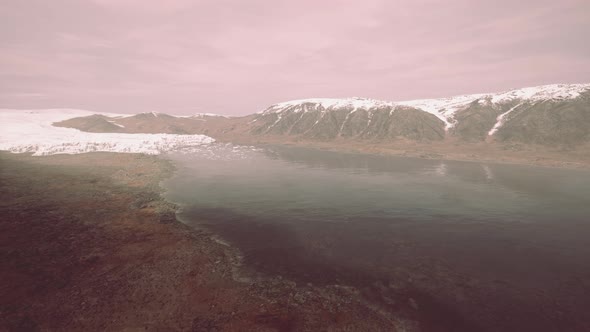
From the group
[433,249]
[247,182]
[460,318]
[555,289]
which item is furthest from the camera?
[247,182]

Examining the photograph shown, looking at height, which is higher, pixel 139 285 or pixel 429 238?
pixel 139 285

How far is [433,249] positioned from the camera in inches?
1729

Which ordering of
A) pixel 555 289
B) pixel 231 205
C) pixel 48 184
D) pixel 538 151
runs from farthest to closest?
pixel 538 151 → pixel 48 184 → pixel 231 205 → pixel 555 289

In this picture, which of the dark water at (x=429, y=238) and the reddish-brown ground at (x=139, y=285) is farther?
the dark water at (x=429, y=238)

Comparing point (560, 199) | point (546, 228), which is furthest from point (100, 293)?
point (560, 199)

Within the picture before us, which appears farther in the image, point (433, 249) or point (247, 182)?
point (247, 182)

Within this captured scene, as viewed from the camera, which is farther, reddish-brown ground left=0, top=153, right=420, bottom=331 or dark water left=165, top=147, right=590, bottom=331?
dark water left=165, top=147, right=590, bottom=331

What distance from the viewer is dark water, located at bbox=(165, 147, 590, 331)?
3086 cm

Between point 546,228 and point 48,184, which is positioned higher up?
point 48,184

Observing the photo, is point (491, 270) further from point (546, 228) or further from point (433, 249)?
point (546, 228)

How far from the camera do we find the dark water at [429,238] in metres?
30.9

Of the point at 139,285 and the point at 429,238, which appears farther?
the point at 429,238

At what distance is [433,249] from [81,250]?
54.5 m

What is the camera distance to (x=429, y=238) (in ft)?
159
